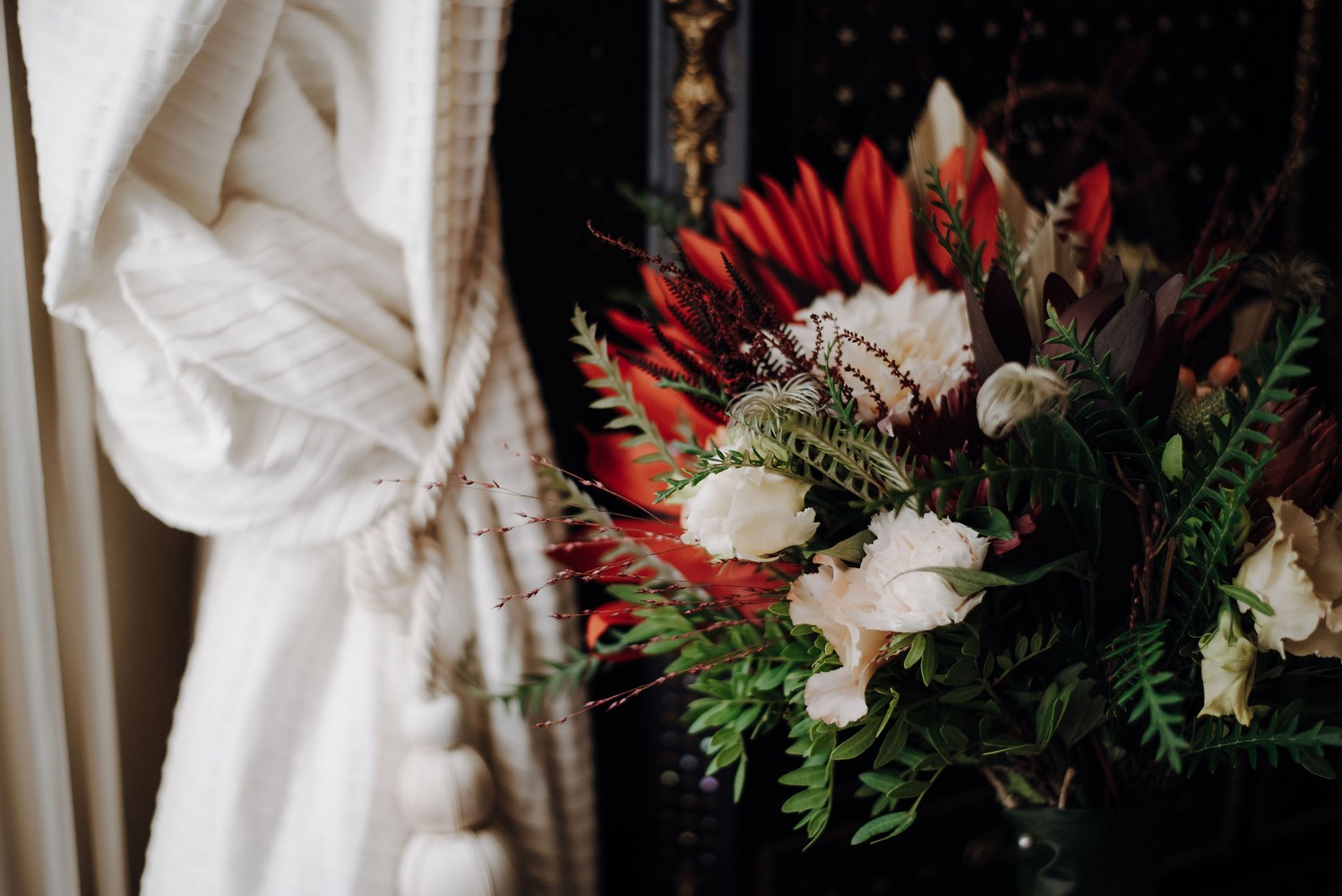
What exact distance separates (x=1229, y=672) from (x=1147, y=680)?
0.04 metres

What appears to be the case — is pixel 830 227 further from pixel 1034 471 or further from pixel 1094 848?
pixel 1094 848

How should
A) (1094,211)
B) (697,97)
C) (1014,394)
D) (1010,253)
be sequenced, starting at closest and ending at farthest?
(1014,394) < (1010,253) < (1094,211) < (697,97)

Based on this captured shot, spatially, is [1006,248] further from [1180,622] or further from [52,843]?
[52,843]

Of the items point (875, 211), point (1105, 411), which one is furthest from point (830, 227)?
point (1105, 411)

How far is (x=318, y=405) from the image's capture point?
609 mm

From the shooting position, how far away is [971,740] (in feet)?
1.66

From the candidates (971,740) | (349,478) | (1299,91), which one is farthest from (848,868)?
(1299,91)

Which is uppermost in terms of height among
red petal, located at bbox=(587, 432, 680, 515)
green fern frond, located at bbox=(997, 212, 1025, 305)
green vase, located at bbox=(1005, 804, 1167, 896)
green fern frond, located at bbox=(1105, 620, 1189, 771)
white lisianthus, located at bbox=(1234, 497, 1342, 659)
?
green fern frond, located at bbox=(997, 212, 1025, 305)

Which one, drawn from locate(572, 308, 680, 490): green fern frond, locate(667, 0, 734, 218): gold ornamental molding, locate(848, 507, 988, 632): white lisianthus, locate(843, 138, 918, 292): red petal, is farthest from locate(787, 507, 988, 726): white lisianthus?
locate(667, 0, 734, 218): gold ornamental molding

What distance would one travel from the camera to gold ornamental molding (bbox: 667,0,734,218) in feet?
2.29

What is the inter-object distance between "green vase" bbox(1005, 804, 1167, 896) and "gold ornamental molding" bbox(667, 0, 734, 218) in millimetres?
493

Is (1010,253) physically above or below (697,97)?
below

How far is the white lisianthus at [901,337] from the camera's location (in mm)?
479

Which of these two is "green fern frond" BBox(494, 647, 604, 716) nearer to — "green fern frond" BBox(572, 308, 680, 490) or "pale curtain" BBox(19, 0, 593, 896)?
"pale curtain" BBox(19, 0, 593, 896)
